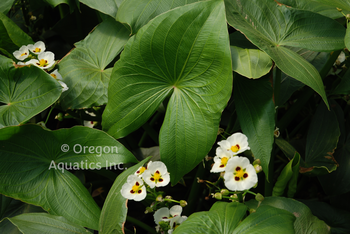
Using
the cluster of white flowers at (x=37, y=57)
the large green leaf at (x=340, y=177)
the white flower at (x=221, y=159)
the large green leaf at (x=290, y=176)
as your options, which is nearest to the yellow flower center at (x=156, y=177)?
the white flower at (x=221, y=159)

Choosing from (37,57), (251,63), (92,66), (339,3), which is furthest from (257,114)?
(37,57)

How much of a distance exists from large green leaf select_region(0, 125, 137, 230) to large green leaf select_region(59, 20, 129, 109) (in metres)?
0.12

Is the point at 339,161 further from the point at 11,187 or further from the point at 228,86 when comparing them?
the point at 11,187

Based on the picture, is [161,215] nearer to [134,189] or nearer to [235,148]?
[134,189]

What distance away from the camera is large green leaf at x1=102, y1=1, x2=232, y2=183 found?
607 mm

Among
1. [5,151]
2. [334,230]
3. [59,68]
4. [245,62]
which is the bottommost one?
[334,230]

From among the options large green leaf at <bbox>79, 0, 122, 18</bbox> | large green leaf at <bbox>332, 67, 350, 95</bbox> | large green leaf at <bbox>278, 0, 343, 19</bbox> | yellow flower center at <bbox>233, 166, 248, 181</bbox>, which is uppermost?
large green leaf at <bbox>278, 0, 343, 19</bbox>

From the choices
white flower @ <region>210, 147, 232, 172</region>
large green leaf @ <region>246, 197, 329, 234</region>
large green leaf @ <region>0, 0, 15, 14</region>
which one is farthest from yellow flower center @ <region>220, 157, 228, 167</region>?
large green leaf @ <region>0, 0, 15, 14</region>

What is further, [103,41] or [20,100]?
[103,41]

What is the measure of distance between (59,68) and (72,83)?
0.08 m

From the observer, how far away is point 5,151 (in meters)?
0.68

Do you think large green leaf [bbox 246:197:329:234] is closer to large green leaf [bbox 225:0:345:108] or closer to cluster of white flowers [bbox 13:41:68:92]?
large green leaf [bbox 225:0:345:108]

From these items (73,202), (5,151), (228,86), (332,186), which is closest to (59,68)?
(5,151)

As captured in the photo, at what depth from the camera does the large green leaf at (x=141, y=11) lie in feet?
2.30
